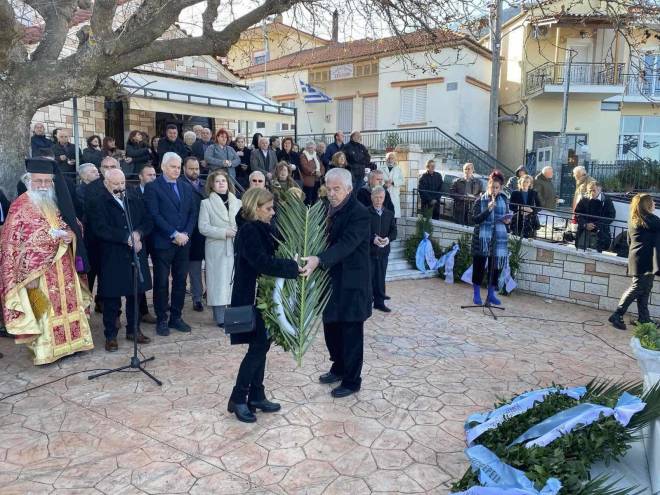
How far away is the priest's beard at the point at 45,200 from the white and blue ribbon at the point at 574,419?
450cm

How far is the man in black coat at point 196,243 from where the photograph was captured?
6539mm

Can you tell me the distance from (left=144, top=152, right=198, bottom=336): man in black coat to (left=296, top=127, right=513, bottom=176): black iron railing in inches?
462

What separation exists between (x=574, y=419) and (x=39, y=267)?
15.2 ft

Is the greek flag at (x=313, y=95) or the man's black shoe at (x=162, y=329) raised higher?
the greek flag at (x=313, y=95)

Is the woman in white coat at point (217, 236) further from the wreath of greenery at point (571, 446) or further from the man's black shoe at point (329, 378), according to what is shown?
the wreath of greenery at point (571, 446)

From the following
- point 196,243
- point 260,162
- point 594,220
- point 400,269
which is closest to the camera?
point 196,243

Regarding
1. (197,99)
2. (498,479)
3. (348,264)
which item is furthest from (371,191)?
(197,99)

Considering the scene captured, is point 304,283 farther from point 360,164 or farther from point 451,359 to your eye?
point 360,164

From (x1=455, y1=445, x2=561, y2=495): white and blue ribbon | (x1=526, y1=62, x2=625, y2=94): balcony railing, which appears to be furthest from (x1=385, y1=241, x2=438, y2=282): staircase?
(x1=526, y1=62, x2=625, y2=94): balcony railing

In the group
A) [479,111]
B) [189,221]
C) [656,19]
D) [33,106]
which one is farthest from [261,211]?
[479,111]

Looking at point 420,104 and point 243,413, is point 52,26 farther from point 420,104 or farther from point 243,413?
point 420,104

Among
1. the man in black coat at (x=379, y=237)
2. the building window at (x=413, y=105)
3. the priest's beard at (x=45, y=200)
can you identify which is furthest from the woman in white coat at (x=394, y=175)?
the building window at (x=413, y=105)

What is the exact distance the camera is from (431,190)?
428 inches

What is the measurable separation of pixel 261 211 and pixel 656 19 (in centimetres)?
540
